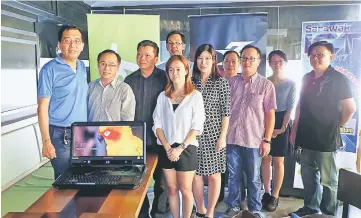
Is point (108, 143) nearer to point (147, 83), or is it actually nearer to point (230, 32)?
point (147, 83)

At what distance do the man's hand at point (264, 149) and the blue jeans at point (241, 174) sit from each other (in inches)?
1.0

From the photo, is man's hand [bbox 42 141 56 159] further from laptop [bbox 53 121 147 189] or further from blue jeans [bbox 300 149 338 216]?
blue jeans [bbox 300 149 338 216]

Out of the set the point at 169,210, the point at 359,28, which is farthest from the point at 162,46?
the point at 359,28

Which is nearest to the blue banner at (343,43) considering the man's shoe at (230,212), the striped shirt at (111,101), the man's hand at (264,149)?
the man's hand at (264,149)

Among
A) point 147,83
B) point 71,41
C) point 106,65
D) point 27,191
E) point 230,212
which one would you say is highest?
point 71,41

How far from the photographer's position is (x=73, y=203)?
1458 mm

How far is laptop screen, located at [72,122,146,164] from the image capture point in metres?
1.86

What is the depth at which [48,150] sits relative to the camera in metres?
1.90

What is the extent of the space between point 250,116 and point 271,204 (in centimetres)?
73

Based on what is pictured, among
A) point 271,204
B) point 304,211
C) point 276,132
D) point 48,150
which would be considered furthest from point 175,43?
point 304,211

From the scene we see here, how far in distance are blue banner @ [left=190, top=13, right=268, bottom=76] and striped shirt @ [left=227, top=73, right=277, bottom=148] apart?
11 centimetres

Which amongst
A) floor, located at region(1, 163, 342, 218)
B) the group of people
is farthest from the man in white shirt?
floor, located at region(1, 163, 342, 218)

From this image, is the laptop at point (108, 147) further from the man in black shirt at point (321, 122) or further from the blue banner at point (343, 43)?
the blue banner at point (343, 43)

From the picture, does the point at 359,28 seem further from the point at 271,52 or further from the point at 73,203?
the point at 73,203
